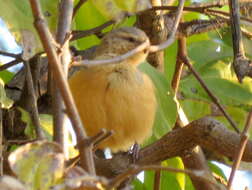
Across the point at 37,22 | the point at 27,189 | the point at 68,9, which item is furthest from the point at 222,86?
the point at 27,189

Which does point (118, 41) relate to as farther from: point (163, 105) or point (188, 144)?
point (188, 144)

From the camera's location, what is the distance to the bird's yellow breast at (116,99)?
2766 millimetres

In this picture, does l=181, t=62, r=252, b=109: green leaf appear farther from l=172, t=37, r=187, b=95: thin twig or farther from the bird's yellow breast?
the bird's yellow breast

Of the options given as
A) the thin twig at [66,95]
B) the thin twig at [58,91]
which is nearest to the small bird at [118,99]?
the thin twig at [58,91]

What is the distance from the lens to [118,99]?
280 centimetres

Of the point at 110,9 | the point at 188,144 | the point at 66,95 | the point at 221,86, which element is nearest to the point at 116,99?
the point at 188,144

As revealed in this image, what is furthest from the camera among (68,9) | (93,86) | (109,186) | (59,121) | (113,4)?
(93,86)

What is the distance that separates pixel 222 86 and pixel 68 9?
178 centimetres

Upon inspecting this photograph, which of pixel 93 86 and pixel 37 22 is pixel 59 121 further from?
pixel 93 86

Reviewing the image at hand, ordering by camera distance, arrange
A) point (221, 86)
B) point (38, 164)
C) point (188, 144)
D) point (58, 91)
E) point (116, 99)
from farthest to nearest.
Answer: point (221, 86) < point (116, 99) < point (188, 144) < point (58, 91) < point (38, 164)

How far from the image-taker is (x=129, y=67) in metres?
2.98

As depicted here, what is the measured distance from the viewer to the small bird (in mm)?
2768

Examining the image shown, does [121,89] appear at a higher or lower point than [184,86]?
higher

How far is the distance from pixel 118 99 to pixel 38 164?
5.05 ft
